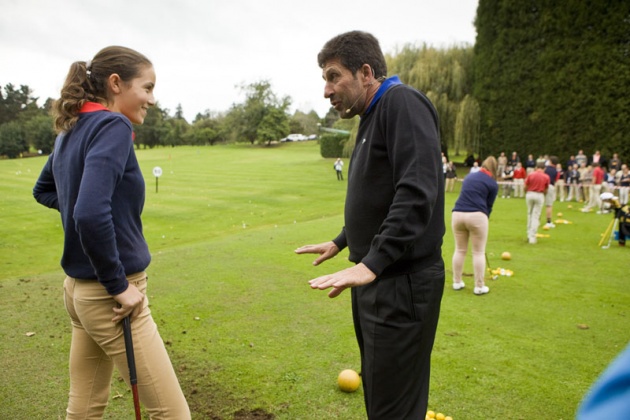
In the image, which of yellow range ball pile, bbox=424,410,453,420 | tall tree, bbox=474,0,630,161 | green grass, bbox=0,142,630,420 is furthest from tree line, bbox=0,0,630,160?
yellow range ball pile, bbox=424,410,453,420

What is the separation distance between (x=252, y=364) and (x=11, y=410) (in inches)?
84.1

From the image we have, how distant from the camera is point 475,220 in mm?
7574

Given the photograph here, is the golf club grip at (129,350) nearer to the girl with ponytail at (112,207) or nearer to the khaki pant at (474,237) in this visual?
the girl with ponytail at (112,207)

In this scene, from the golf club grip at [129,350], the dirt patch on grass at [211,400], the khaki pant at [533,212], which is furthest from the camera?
the khaki pant at [533,212]

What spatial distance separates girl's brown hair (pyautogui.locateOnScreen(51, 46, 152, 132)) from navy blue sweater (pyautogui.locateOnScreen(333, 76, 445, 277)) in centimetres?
133

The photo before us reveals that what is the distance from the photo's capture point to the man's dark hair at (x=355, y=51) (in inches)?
101

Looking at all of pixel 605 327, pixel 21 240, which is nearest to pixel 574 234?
pixel 605 327

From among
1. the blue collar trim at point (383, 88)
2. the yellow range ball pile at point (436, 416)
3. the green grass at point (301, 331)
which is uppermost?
the blue collar trim at point (383, 88)

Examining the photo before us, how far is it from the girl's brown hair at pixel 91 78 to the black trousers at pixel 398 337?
5.91 feet

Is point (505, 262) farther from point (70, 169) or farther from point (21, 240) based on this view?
point (21, 240)

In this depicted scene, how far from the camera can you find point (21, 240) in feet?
42.6

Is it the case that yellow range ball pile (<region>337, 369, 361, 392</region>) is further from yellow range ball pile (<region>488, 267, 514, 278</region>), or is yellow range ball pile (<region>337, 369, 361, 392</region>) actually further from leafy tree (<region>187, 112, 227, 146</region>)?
leafy tree (<region>187, 112, 227, 146</region>)

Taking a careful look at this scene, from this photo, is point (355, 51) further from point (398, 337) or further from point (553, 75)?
point (553, 75)

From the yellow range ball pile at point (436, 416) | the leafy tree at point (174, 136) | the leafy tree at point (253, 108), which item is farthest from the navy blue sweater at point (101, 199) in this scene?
the leafy tree at point (174, 136)
